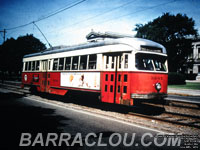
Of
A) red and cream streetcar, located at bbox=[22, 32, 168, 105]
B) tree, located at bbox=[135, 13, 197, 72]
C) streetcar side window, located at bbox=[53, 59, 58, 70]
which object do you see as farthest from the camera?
tree, located at bbox=[135, 13, 197, 72]

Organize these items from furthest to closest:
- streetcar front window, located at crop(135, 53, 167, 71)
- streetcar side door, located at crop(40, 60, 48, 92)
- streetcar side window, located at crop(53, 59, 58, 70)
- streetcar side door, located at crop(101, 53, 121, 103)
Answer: streetcar side door, located at crop(40, 60, 48, 92)
streetcar side window, located at crop(53, 59, 58, 70)
streetcar side door, located at crop(101, 53, 121, 103)
streetcar front window, located at crop(135, 53, 167, 71)

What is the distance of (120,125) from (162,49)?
4651 mm

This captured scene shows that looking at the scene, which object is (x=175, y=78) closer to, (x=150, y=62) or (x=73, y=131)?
(x=150, y=62)

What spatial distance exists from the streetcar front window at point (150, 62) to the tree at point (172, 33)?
32407mm

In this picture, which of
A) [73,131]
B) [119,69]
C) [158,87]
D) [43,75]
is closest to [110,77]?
[119,69]

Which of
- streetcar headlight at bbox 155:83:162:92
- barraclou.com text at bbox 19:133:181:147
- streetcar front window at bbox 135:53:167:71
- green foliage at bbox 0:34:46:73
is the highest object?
green foliage at bbox 0:34:46:73

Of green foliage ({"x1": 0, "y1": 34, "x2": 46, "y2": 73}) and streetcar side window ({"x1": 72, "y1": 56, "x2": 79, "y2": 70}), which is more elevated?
green foliage ({"x1": 0, "y1": 34, "x2": 46, "y2": 73})

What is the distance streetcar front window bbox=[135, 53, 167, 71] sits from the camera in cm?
818

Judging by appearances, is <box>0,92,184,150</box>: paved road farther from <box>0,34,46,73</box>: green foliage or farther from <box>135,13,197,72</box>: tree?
<box>0,34,46,73</box>: green foliage

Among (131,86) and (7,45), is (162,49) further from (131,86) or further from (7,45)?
(7,45)

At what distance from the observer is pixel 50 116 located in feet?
25.1

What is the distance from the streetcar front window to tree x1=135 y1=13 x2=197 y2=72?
106ft

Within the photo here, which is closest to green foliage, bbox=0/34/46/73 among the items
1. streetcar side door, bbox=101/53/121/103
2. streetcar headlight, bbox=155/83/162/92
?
streetcar side door, bbox=101/53/121/103

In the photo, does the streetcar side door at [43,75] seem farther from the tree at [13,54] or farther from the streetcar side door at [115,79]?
the tree at [13,54]
